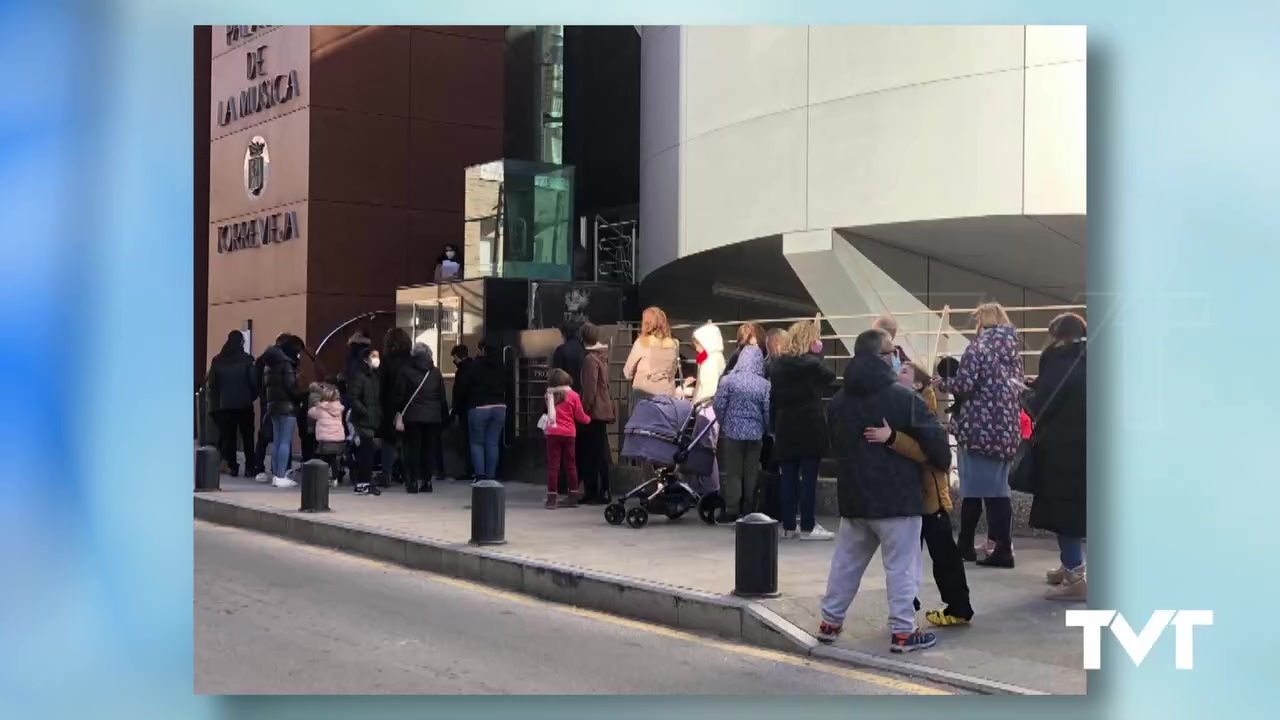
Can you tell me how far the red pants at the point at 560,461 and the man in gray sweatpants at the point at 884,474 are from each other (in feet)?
5.32

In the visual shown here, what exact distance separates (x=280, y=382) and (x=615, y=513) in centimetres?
211

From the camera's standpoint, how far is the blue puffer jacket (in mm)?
7199

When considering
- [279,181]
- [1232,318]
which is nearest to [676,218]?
[279,181]

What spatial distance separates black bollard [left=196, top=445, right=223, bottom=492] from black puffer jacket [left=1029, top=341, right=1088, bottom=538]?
3886 millimetres

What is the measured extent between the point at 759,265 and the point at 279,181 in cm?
273

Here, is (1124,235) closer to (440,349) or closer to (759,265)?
(759,265)

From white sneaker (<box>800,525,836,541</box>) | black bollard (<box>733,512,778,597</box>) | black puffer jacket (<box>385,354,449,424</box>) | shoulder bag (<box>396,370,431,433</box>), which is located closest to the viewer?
white sneaker (<box>800,525,836,541</box>)

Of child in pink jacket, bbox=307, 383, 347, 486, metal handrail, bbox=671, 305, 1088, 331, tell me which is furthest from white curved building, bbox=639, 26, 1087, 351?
child in pink jacket, bbox=307, 383, 347, 486

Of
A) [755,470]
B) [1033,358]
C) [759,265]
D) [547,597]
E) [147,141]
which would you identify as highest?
[147,141]

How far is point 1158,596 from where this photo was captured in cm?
Result: 595

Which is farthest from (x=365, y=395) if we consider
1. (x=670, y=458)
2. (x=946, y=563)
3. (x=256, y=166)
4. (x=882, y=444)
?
(x=946, y=563)

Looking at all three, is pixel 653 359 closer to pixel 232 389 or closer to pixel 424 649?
pixel 424 649

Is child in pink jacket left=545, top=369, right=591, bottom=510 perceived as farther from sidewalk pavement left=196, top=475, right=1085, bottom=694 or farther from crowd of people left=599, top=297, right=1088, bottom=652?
crowd of people left=599, top=297, right=1088, bottom=652

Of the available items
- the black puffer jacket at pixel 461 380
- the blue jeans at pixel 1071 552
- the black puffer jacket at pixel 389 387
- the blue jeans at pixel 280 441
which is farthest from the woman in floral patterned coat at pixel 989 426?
the blue jeans at pixel 280 441
